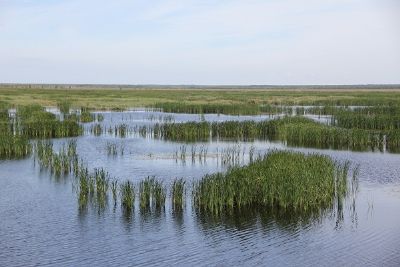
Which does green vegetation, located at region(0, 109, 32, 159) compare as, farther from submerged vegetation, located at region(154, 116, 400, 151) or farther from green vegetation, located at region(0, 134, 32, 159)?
submerged vegetation, located at region(154, 116, 400, 151)

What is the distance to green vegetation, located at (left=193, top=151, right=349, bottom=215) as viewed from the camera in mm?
18250

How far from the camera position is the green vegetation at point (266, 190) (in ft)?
59.9

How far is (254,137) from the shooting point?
128ft

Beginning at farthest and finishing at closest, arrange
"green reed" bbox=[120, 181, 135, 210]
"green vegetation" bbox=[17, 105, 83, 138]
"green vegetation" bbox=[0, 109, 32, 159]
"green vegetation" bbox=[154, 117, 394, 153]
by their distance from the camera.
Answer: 1. "green vegetation" bbox=[17, 105, 83, 138]
2. "green vegetation" bbox=[154, 117, 394, 153]
3. "green vegetation" bbox=[0, 109, 32, 159]
4. "green reed" bbox=[120, 181, 135, 210]

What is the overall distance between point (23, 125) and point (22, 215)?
71.5 ft

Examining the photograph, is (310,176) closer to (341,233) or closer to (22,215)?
(341,233)

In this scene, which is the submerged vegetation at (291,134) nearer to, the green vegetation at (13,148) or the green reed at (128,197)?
the green vegetation at (13,148)

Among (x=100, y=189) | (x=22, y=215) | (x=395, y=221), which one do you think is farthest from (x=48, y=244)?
(x=395, y=221)

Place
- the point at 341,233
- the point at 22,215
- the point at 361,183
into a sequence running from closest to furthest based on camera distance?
the point at 341,233, the point at 22,215, the point at 361,183

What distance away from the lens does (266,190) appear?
18.6 metres

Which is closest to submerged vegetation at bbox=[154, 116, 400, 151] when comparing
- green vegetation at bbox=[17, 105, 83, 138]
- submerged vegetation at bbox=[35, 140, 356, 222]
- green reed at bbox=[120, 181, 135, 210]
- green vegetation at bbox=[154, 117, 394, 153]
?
green vegetation at bbox=[154, 117, 394, 153]

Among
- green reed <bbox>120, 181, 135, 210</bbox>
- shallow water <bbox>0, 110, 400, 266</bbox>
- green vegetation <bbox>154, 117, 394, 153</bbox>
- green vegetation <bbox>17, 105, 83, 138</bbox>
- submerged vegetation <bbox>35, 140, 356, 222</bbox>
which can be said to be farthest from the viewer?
green vegetation <bbox>17, 105, 83, 138</bbox>

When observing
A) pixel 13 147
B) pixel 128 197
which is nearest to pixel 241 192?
pixel 128 197

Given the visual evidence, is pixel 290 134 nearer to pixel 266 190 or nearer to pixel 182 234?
pixel 266 190
